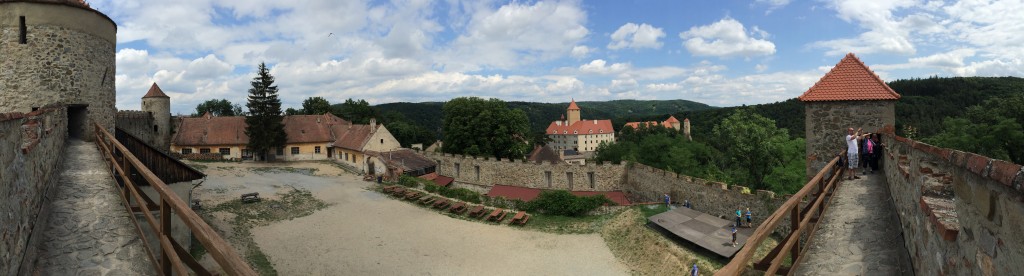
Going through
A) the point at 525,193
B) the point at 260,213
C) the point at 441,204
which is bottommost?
the point at 525,193

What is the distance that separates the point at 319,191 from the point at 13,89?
14256 millimetres

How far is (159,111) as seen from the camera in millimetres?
30969

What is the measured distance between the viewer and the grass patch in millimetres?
13602

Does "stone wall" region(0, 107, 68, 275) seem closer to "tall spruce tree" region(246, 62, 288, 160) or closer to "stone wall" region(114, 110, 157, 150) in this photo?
"stone wall" region(114, 110, 157, 150)

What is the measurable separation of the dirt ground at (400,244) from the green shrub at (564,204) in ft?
10.3

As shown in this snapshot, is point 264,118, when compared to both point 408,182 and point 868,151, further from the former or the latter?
point 868,151

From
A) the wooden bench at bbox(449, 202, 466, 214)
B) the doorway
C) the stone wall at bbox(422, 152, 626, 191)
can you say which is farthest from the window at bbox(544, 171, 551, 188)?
the doorway

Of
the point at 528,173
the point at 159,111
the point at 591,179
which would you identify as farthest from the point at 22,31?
the point at 159,111

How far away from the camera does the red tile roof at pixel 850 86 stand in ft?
33.7

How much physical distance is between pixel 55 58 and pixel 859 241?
50.1 feet

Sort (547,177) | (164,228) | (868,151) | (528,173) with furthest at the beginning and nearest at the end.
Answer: (528,173)
(547,177)
(868,151)
(164,228)

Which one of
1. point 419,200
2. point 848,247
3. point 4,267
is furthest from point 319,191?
point 848,247

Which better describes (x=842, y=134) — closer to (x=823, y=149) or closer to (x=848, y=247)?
(x=823, y=149)

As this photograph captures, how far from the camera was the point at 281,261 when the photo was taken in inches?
532
